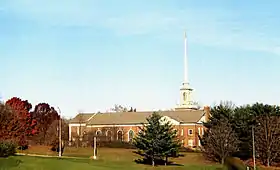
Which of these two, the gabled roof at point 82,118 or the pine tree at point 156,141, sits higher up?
the gabled roof at point 82,118

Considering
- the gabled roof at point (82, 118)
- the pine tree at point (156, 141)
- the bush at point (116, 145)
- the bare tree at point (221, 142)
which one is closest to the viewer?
the pine tree at point (156, 141)

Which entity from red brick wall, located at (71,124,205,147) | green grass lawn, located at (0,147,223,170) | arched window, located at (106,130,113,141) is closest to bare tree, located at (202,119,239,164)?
green grass lawn, located at (0,147,223,170)

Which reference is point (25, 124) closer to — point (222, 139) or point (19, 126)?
point (19, 126)

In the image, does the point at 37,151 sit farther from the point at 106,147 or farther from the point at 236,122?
the point at 236,122

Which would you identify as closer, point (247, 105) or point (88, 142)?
point (247, 105)

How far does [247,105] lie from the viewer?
221ft

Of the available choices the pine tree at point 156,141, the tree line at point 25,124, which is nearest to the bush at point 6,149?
the tree line at point 25,124

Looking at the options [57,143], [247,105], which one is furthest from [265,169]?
[57,143]

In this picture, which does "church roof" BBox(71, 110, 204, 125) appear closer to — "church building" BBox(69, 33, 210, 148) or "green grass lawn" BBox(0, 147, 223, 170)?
"church building" BBox(69, 33, 210, 148)

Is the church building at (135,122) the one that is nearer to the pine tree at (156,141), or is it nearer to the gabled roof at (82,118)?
the gabled roof at (82,118)

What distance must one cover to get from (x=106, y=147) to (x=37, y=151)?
53.0ft

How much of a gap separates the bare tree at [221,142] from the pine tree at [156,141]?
4.90 m

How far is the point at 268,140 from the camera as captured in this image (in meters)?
56.4

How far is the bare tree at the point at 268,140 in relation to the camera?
183 ft
